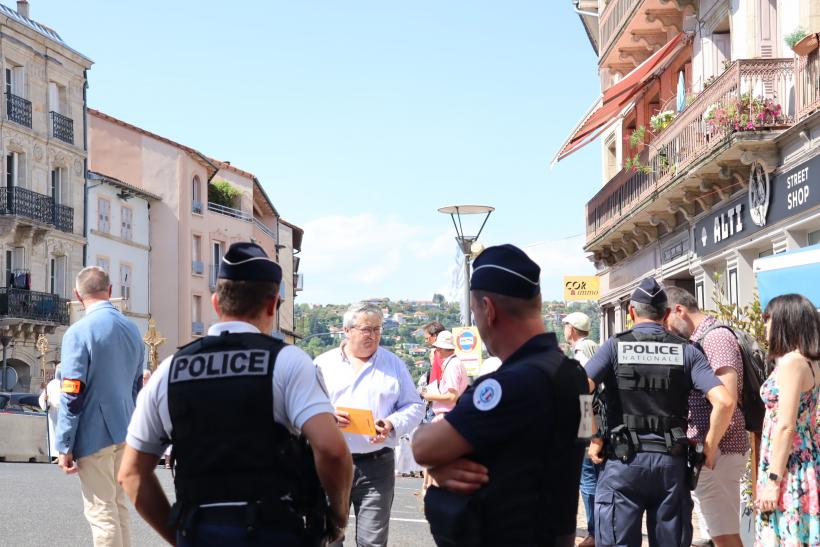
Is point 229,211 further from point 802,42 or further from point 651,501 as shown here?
point 651,501

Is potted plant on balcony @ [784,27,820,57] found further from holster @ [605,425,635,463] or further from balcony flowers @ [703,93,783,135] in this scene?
holster @ [605,425,635,463]

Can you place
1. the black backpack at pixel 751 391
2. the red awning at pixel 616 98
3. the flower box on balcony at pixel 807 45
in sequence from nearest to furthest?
the black backpack at pixel 751 391 < the flower box on balcony at pixel 807 45 < the red awning at pixel 616 98

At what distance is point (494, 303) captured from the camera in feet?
11.9

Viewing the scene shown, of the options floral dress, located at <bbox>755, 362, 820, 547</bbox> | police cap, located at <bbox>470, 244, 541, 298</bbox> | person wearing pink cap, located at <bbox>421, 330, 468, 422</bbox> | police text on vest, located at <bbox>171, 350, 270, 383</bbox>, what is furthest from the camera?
person wearing pink cap, located at <bbox>421, 330, 468, 422</bbox>

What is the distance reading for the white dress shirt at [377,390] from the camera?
24.6 feet

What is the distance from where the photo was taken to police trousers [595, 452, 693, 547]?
6398mm

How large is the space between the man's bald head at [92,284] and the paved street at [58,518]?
3.23 metres

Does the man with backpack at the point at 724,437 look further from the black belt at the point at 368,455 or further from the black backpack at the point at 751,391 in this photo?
the black belt at the point at 368,455

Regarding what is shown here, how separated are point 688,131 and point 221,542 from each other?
57.7ft

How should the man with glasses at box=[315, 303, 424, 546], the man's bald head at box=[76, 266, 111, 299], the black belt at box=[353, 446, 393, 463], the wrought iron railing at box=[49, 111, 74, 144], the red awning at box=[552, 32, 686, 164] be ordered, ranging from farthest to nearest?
1. the wrought iron railing at box=[49, 111, 74, 144]
2. the red awning at box=[552, 32, 686, 164]
3. the man's bald head at box=[76, 266, 111, 299]
4. the black belt at box=[353, 446, 393, 463]
5. the man with glasses at box=[315, 303, 424, 546]

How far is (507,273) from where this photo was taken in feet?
12.0

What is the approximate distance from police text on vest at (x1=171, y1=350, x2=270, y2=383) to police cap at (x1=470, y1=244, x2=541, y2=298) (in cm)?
84

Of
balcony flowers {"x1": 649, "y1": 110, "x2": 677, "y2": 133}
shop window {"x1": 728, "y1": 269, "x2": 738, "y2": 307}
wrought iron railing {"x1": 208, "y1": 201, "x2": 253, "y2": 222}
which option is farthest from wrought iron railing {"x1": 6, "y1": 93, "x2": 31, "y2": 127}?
shop window {"x1": 728, "y1": 269, "x2": 738, "y2": 307}

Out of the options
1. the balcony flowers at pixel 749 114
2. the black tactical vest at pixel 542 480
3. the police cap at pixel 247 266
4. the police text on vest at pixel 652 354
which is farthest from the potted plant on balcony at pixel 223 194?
the black tactical vest at pixel 542 480
